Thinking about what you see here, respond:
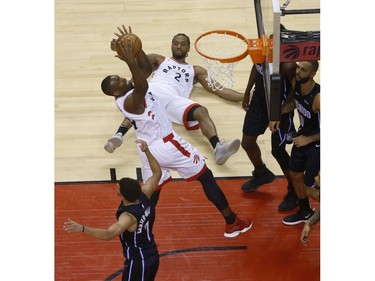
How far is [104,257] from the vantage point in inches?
265

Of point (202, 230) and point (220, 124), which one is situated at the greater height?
point (220, 124)

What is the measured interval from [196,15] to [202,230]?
11.7 feet

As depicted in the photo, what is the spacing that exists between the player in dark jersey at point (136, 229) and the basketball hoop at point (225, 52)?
1.01 meters

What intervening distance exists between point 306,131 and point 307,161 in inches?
9.1

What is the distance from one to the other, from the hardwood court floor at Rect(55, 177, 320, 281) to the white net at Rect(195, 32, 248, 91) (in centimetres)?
101

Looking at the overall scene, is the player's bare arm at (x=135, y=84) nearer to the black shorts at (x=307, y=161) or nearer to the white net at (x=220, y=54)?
the white net at (x=220, y=54)

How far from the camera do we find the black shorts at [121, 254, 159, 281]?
5977mm

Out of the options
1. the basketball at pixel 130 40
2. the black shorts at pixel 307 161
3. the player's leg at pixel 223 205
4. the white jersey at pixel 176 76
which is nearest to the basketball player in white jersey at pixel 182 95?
the white jersey at pixel 176 76

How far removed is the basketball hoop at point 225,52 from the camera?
6008 millimetres

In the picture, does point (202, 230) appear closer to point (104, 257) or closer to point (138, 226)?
point (104, 257)

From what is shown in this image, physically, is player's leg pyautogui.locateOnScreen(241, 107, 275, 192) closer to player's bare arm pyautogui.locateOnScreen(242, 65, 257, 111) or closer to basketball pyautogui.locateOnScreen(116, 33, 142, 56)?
player's bare arm pyautogui.locateOnScreen(242, 65, 257, 111)

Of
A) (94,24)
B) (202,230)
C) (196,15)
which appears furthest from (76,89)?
(202,230)

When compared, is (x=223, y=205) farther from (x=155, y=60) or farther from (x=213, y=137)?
(x=155, y=60)

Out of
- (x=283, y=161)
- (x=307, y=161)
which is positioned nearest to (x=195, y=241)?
(x=283, y=161)
